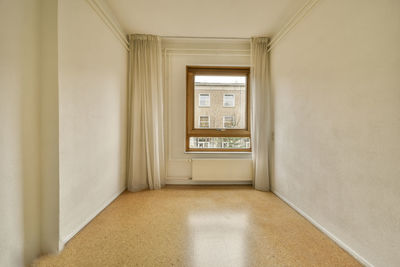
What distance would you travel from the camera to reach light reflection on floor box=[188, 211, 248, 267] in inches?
55.6

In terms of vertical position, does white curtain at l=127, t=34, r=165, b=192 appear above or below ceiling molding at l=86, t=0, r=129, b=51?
below

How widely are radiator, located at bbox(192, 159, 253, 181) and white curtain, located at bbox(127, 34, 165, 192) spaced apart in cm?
70

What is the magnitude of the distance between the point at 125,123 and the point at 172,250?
6.93ft

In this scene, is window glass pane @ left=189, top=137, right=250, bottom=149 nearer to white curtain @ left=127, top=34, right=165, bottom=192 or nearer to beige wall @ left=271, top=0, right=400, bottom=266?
white curtain @ left=127, top=34, right=165, bottom=192

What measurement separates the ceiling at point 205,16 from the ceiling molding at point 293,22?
85 mm

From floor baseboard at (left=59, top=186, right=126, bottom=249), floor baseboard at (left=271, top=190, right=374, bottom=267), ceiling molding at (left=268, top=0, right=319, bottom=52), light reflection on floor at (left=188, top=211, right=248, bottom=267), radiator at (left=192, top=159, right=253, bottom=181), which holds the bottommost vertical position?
light reflection on floor at (left=188, top=211, right=248, bottom=267)

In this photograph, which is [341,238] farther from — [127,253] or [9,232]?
[9,232]

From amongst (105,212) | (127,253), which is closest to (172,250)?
(127,253)

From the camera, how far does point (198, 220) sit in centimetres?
204

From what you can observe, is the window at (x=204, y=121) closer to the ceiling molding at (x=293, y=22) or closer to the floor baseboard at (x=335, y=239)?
the ceiling molding at (x=293, y=22)

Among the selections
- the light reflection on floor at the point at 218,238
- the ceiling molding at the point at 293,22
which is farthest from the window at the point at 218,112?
the light reflection on floor at the point at 218,238

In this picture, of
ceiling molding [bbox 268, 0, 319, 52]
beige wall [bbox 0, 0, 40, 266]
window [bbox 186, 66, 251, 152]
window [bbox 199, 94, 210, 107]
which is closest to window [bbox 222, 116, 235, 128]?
window [bbox 186, 66, 251, 152]

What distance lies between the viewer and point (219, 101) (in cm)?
337

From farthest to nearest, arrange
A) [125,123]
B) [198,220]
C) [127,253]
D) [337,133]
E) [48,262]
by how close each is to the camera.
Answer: [125,123], [198,220], [337,133], [127,253], [48,262]
